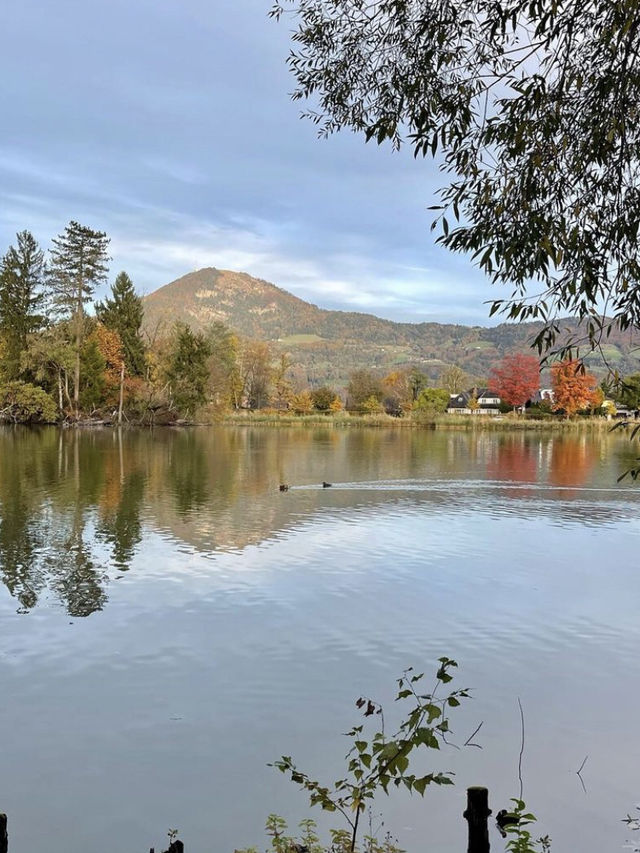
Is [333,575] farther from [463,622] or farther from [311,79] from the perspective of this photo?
[311,79]

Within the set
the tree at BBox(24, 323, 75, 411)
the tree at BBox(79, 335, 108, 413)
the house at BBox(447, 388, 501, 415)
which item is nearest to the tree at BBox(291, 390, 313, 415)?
the house at BBox(447, 388, 501, 415)

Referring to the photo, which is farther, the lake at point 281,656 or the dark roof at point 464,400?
the dark roof at point 464,400

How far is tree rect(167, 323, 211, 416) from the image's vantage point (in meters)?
62.0

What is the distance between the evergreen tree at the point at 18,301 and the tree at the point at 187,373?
11.1 metres

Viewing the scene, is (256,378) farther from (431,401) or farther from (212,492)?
(212,492)

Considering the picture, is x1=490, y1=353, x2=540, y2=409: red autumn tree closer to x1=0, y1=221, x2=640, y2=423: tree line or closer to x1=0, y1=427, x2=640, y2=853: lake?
x1=0, y1=221, x2=640, y2=423: tree line

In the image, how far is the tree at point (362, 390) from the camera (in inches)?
3548

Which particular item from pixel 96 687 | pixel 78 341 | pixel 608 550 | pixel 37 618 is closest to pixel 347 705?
pixel 96 687

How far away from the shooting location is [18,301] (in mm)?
56062

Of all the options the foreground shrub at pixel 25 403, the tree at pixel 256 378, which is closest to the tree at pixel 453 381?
the tree at pixel 256 378

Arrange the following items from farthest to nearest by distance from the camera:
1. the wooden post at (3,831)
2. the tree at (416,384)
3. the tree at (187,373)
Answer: the tree at (416,384) < the tree at (187,373) < the wooden post at (3,831)

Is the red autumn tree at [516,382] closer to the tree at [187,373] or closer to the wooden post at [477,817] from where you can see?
the tree at [187,373]

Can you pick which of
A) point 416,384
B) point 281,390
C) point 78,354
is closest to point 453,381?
point 416,384

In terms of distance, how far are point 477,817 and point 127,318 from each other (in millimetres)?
61111
